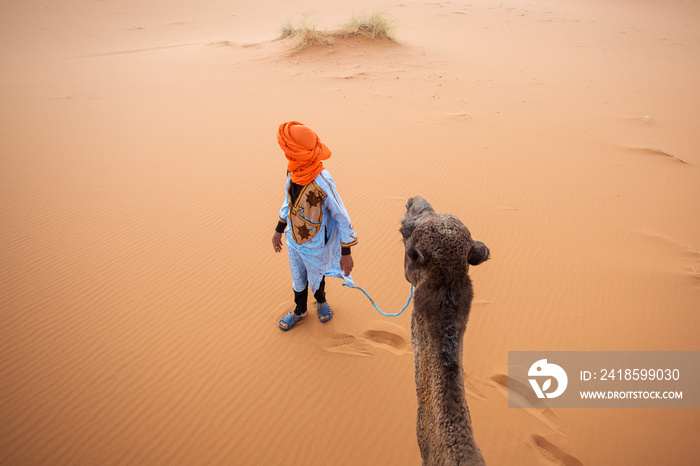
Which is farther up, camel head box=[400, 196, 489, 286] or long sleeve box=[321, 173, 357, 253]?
long sleeve box=[321, 173, 357, 253]

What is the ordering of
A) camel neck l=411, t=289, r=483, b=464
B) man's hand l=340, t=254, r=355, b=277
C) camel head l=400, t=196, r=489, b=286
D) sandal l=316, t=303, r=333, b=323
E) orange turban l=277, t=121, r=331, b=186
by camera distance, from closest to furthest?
camel neck l=411, t=289, r=483, b=464 < camel head l=400, t=196, r=489, b=286 < orange turban l=277, t=121, r=331, b=186 < man's hand l=340, t=254, r=355, b=277 < sandal l=316, t=303, r=333, b=323

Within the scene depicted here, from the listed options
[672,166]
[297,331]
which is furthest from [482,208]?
[672,166]

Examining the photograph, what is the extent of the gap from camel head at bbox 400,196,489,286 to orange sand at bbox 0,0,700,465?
223cm

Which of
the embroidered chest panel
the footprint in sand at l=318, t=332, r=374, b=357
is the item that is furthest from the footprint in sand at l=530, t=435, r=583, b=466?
Result: the embroidered chest panel

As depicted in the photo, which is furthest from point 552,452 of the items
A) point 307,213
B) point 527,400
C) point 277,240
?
point 277,240

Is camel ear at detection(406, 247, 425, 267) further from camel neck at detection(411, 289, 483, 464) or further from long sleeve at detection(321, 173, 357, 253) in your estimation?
long sleeve at detection(321, 173, 357, 253)

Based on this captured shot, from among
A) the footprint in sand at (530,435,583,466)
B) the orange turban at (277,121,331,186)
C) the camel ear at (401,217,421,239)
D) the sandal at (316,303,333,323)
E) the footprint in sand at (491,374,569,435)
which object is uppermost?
the orange turban at (277,121,331,186)

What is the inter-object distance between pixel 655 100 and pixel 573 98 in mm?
2209

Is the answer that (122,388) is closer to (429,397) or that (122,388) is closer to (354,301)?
(354,301)

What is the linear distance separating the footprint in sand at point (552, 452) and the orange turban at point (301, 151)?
9.47 ft

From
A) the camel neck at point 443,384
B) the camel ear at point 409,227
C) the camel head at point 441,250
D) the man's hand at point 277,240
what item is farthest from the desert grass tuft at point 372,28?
the camel neck at point 443,384

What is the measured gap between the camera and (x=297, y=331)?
386 centimetres

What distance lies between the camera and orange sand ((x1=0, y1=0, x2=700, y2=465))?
3064mm

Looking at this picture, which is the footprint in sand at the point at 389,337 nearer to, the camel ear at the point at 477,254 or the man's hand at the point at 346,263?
the man's hand at the point at 346,263
